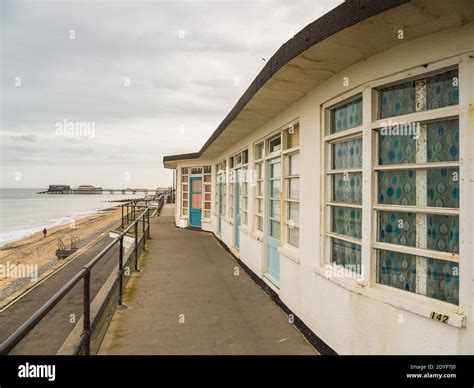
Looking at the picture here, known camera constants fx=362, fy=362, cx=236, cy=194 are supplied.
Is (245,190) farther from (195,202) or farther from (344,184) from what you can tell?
(195,202)

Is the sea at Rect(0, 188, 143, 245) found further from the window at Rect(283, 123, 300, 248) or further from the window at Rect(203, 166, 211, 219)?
the window at Rect(283, 123, 300, 248)

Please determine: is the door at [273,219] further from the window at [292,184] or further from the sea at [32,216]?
the sea at [32,216]

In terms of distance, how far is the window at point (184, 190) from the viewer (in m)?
15.8

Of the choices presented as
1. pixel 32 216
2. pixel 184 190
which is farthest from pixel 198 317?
pixel 32 216

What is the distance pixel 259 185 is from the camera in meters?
7.18

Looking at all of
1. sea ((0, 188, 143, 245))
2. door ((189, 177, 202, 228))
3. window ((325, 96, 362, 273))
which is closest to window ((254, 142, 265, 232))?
window ((325, 96, 362, 273))

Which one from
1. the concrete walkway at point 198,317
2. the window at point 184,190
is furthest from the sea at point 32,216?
the concrete walkway at point 198,317

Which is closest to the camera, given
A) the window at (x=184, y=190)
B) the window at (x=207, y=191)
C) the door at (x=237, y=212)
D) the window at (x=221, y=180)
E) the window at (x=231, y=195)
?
the door at (x=237, y=212)

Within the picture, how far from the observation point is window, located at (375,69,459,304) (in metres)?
2.54

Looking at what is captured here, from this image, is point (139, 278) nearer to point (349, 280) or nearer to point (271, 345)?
point (271, 345)

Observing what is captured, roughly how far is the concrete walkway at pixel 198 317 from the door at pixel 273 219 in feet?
1.43

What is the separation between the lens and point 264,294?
5895 mm

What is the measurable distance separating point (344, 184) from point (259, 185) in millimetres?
3556

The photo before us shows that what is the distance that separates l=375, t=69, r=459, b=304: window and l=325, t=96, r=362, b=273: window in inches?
11.7
